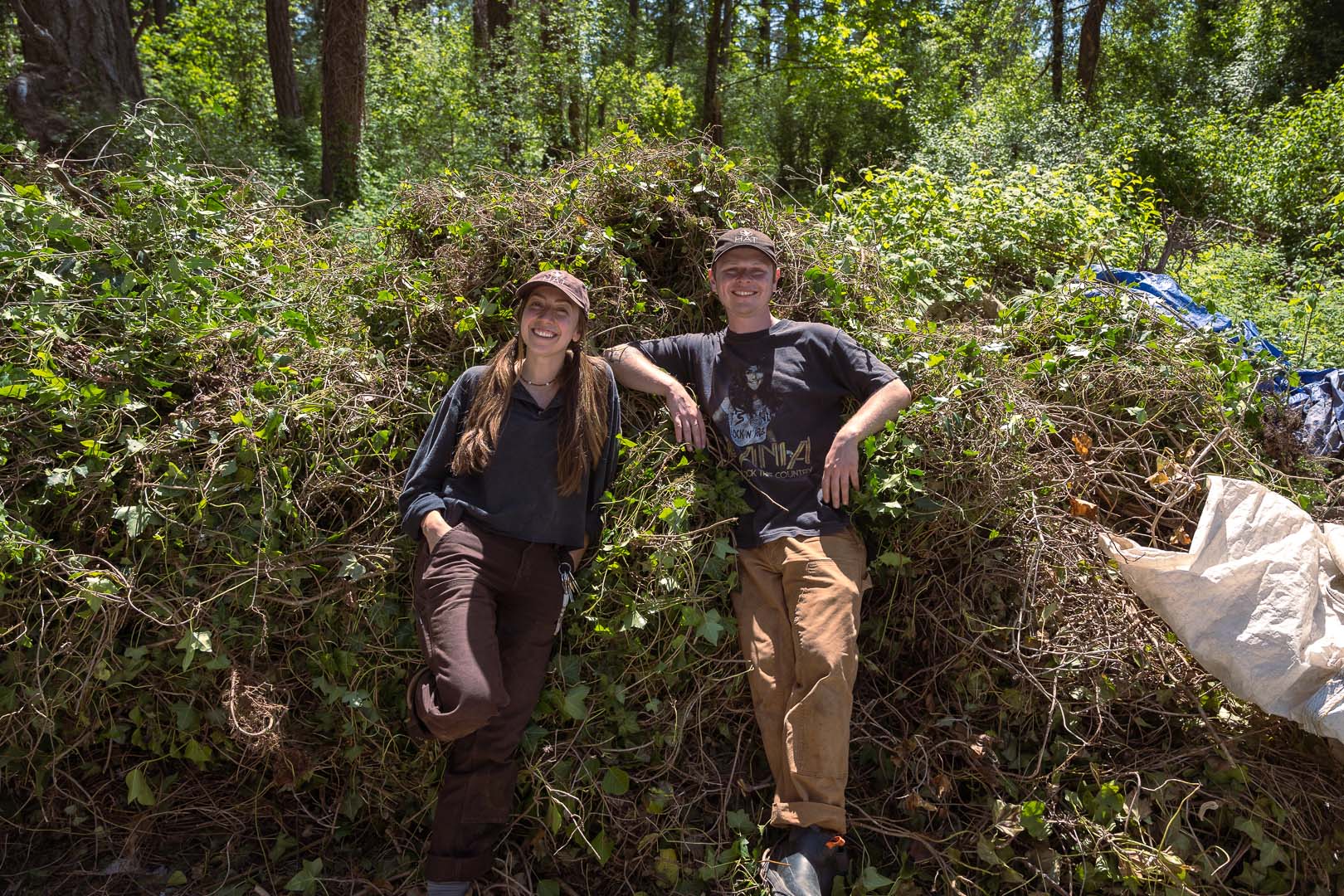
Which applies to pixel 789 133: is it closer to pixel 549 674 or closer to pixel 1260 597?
pixel 1260 597

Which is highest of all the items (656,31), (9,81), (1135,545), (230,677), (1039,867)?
(656,31)

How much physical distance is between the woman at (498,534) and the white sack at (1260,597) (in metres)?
1.99

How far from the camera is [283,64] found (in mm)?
10266

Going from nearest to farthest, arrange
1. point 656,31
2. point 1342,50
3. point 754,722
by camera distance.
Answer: point 754,722
point 1342,50
point 656,31

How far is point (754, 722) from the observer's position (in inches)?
120

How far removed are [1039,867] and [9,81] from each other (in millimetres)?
6591

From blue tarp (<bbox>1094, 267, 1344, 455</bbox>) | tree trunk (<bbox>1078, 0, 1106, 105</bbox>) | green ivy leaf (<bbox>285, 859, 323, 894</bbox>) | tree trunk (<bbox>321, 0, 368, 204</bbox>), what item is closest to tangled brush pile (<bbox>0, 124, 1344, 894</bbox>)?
green ivy leaf (<bbox>285, 859, 323, 894</bbox>)

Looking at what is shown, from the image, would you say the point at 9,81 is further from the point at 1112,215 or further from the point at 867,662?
the point at 1112,215

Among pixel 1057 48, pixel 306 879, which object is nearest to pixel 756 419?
pixel 306 879

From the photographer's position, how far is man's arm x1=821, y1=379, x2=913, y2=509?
304 centimetres

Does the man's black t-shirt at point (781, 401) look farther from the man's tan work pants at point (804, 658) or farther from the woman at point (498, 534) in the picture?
the woman at point (498, 534)

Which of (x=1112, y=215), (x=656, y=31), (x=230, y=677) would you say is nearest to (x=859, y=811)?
(x=230, y=677)

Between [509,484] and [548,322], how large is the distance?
0.58 metres

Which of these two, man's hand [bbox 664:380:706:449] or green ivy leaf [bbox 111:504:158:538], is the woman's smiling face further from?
green ivy leaf [bbox 111:504:158:538]
